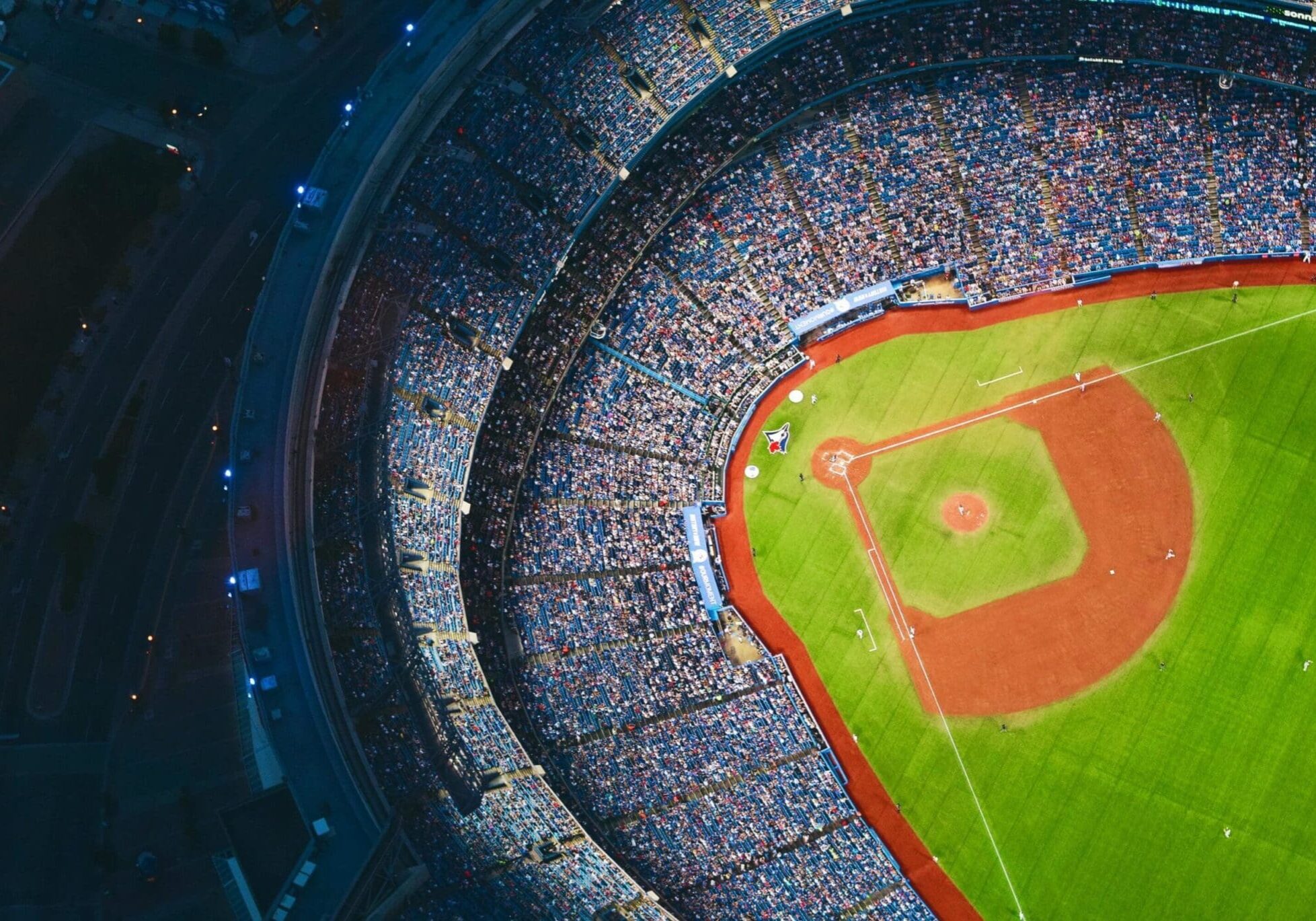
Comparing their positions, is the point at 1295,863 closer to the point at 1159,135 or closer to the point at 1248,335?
the point at 1248,335

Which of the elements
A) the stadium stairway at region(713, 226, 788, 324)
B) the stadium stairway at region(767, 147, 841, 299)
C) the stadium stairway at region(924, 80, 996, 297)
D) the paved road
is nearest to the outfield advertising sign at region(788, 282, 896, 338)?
the stadium stairway at region(767, 147, 841, 299)

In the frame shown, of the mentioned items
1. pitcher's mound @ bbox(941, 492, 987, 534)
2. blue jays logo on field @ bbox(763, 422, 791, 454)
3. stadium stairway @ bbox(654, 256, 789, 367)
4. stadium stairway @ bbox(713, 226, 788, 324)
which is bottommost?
blue jays logo on field @ bbox(763, 422, 791, 454)

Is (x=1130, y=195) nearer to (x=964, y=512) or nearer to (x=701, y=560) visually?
(x=964, y=512)

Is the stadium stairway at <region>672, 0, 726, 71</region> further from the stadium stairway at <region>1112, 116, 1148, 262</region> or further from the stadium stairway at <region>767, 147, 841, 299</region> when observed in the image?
the stadium stairway at <region>1112, 116, 1148, 262</region>

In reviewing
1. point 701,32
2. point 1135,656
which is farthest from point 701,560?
point 701,32

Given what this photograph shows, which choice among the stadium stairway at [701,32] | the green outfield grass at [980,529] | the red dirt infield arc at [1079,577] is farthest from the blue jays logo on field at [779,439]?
the stadium stairway at [701,32]

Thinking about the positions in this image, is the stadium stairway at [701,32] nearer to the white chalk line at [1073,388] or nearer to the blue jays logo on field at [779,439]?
the blue jays logo on field at [779,439]
